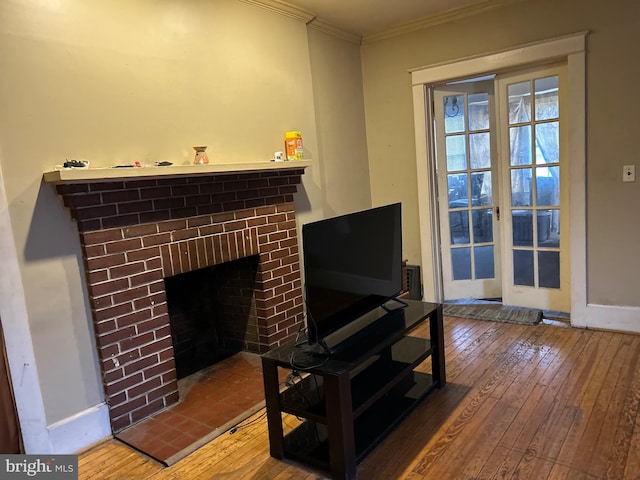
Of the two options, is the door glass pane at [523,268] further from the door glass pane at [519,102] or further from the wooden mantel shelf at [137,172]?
the wooden mantel shelf at [137,172]

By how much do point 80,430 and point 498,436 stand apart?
204cm

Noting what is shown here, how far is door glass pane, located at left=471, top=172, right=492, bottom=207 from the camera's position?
412 centimetres

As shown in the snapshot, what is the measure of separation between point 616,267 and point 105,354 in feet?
11.0

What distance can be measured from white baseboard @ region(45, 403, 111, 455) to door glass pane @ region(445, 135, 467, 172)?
3.25 meters

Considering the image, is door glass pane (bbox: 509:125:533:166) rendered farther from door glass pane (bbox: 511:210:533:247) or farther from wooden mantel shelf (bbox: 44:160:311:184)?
wooden mantel shelf (bbox: 44:160:311:184)

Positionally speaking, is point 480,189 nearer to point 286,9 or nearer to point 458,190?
point 458,190

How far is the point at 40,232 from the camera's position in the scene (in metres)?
2.21

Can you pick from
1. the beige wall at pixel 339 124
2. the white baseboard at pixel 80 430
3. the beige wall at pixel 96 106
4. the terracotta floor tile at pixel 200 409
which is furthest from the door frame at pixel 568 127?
the white baseboard at pixel 80 430

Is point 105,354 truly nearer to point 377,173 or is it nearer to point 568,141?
point 377,173

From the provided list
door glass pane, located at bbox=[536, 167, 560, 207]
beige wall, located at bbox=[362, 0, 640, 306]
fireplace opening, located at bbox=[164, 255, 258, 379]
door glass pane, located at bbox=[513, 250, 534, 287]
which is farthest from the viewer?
door glass pane, located at bbox=[513, 250, 534, 287]

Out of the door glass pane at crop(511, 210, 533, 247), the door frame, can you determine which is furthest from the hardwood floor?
the door glass pane at crop(511, 210, 533, 247)

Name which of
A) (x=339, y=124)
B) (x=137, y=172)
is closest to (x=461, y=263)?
(x=339, y=124)

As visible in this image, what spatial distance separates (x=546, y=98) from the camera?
359 cm

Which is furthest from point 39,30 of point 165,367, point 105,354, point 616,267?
point 616,267
